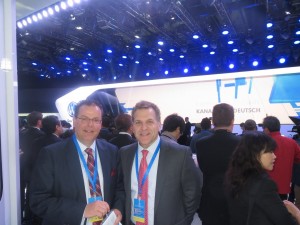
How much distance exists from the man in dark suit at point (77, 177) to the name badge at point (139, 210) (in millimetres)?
166

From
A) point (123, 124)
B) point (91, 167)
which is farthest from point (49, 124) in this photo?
point (91, 167)

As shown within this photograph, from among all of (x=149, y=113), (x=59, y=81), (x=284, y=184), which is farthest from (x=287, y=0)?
(x=59, y=81)

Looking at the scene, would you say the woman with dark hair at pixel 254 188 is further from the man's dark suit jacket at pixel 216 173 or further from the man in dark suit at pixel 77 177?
the man in dark suit at pixel 77 177

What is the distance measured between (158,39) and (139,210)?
324 inches

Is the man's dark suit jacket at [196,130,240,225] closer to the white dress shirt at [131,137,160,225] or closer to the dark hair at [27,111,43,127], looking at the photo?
the white dress shirt at [131,137,160,225]

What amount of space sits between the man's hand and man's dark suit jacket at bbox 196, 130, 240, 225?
1.37m

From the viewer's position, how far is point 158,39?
9.47 metres

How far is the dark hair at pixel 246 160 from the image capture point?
1.87 meters

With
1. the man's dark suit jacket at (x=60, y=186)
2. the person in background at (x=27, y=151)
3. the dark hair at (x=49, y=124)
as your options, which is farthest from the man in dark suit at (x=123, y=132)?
the man's dark suit jacket at (x=60, y=186)

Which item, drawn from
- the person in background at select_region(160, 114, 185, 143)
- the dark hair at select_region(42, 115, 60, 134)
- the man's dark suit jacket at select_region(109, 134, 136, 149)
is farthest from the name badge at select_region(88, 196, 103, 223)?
the dark hair at select_region(42, 115, 60, 134)

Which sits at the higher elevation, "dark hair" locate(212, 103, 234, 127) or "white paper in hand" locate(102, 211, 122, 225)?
"dark hair" locate(212, 103, 234, 127)

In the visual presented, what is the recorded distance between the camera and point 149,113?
1.96 meters

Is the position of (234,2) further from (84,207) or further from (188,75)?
(84,207)

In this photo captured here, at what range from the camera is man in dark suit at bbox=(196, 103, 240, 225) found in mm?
2680
